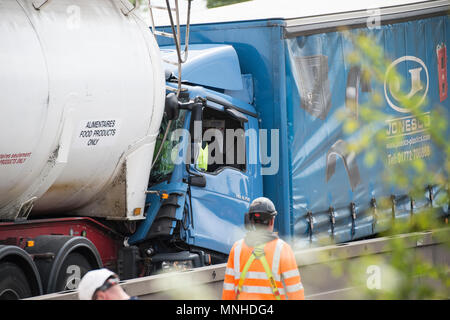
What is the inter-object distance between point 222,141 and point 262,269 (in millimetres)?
4802

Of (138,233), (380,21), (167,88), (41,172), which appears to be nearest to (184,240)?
(138,233)

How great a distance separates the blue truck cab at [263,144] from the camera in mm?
8578

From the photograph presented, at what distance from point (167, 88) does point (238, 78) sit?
1408 millimetres

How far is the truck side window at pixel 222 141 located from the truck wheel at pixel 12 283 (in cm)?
308

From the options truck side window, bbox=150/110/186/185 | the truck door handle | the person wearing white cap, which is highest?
truck side window, bbox=150/110/186/185

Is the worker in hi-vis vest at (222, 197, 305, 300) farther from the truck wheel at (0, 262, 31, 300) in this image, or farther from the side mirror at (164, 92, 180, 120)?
the side mirror at (164, 92, 180, 120)

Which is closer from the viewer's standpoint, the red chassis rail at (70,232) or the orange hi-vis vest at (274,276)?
the orange hi-vis vest at (274,276)

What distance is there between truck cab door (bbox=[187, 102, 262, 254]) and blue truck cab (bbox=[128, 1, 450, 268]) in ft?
0.04

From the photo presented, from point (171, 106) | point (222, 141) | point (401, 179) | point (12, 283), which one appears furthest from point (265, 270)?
point (222, 141)

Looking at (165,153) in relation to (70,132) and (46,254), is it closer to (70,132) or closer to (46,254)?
(70,132)

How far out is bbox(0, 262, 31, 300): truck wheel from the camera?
6227mm

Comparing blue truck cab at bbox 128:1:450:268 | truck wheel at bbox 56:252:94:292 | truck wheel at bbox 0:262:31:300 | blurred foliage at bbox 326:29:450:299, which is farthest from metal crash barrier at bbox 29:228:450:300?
blue truck cab at bbox 128:1:450:268

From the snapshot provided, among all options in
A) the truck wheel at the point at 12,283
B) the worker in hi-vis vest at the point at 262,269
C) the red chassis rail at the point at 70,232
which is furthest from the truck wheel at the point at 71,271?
the worker in hi-vis vest at the point at 262,269

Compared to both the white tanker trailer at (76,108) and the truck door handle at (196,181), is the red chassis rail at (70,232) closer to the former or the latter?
the white tanker trailer at (76,108)
